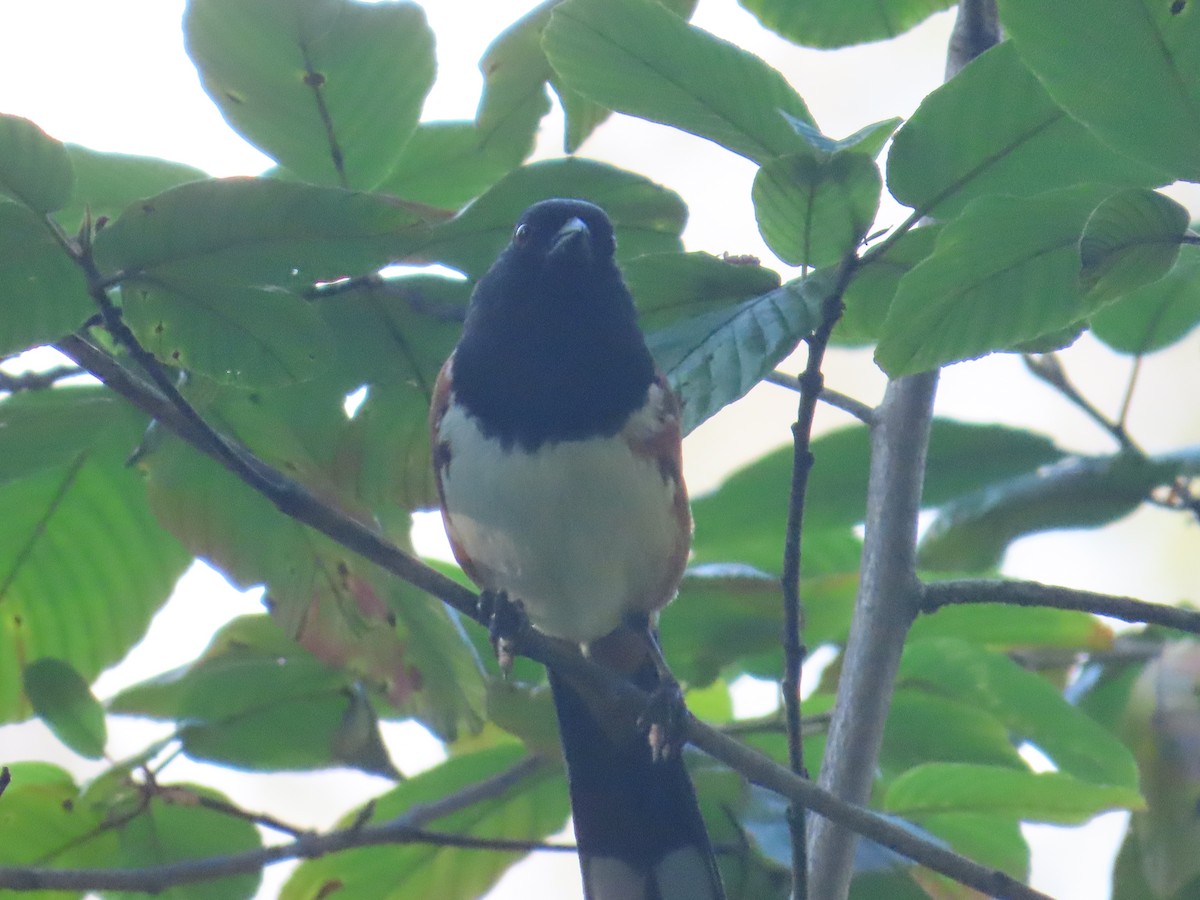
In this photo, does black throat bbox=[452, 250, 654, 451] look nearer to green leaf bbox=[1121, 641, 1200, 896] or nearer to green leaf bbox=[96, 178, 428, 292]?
green leaf bbox=[96, 178, 428, 292]

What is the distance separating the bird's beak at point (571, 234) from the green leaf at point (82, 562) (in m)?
0.63

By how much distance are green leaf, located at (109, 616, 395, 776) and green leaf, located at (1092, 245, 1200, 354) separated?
4.24 feet

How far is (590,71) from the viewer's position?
142 centimetres

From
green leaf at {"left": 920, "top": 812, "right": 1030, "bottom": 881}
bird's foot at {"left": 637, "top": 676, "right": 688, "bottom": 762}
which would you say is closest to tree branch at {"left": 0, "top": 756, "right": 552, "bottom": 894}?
bird's foot at {"left": 637, "top": 676, "right": 688, "bottom": 762}

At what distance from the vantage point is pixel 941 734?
1.96 meters

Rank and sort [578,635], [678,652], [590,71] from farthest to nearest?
1. [578,635]
2. [678,652]
3. [590,71]

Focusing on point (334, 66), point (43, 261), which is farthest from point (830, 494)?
Answer: point (43, 261)

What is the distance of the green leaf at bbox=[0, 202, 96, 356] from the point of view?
48.7 inches

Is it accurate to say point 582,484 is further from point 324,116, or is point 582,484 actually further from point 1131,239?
point 1131,239

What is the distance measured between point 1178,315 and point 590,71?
1182 mm

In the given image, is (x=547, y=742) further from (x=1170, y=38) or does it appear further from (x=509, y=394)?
(x=1170, y=38)

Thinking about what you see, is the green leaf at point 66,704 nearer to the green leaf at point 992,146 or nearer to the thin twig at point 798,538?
the thin twig at point 798,538

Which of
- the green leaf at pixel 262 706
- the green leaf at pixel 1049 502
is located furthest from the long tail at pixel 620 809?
the green leaf at pixel 1049 502

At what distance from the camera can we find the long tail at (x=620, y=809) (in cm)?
199
